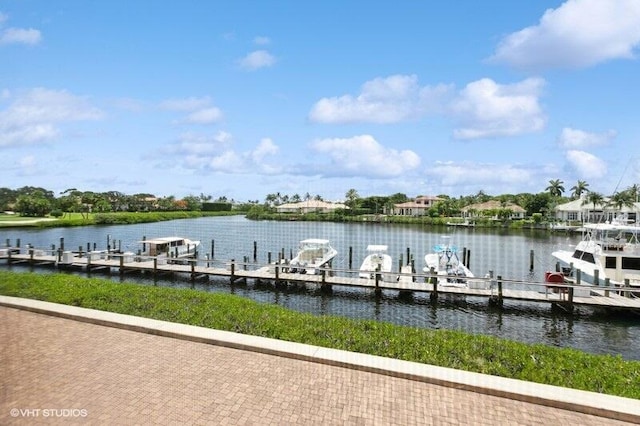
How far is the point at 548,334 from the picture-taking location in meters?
14.1

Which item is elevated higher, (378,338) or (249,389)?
(249,389)

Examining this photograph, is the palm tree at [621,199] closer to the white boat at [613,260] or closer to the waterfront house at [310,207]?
the white boat at [613,260]

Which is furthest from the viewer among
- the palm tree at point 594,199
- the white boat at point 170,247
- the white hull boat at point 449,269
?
the palm tree at point 594,199

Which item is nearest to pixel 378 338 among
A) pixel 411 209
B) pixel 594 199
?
pixel 594 199

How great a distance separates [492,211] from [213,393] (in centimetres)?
7370

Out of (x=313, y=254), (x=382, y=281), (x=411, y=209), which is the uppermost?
(x=411, y=209)

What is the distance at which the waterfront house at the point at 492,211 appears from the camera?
7031 cm

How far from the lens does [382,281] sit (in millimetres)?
19344

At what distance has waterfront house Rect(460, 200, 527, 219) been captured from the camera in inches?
2768

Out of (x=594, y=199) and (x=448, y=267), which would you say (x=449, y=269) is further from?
(x=594, y=199)

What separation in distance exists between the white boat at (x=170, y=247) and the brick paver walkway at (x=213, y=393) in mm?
21578

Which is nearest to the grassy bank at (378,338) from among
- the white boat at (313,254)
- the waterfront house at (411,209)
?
the white boat at (313,254)

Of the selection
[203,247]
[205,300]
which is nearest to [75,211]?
[203,247]

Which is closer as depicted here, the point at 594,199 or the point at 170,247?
the point at 170,247
